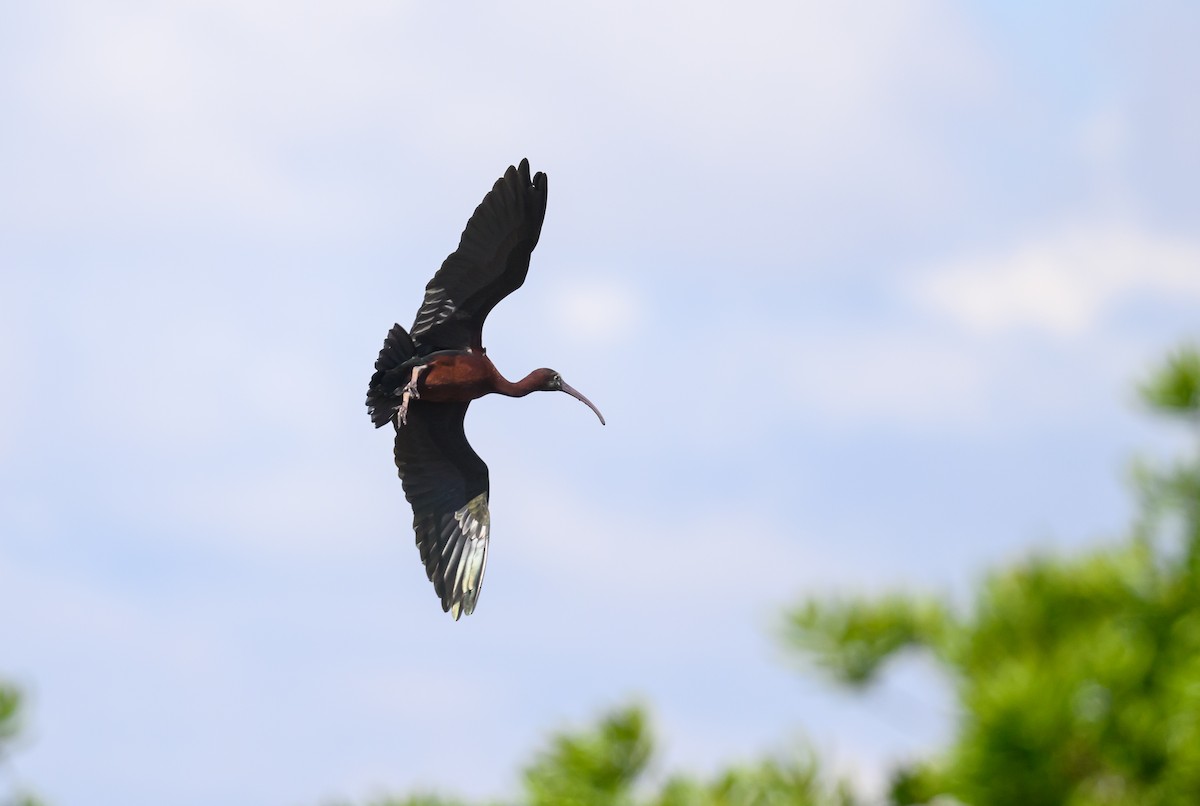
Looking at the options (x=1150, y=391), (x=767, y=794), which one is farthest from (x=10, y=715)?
(x=1150, y=391)

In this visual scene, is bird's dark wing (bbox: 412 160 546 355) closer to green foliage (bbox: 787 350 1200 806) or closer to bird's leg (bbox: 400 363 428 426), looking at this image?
bird's leg (bbox: 400 363 428 426)

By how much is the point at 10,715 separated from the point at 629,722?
7.86m

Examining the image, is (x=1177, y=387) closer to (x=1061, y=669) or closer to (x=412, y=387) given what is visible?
(x=1061, y=669)

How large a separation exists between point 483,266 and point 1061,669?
7250 millimetres

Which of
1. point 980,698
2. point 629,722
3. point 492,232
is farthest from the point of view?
point 492,232

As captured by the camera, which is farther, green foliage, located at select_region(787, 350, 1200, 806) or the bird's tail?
the bird's tail

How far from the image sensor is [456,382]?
40.0ft

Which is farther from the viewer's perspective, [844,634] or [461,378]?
[461,378]

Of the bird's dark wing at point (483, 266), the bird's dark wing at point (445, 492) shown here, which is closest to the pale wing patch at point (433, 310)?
the bird's dark wing at point (483, 266)

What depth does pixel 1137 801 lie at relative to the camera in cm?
559

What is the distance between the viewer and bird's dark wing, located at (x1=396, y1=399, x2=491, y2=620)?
12.9m

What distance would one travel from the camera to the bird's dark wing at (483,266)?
461 inches

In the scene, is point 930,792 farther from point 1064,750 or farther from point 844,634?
point 1064,750

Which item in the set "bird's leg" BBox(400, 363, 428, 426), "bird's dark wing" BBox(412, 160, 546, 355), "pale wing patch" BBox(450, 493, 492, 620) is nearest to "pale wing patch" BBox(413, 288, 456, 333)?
"bird's dark wing" BBox(412, 160, 546, 355)
